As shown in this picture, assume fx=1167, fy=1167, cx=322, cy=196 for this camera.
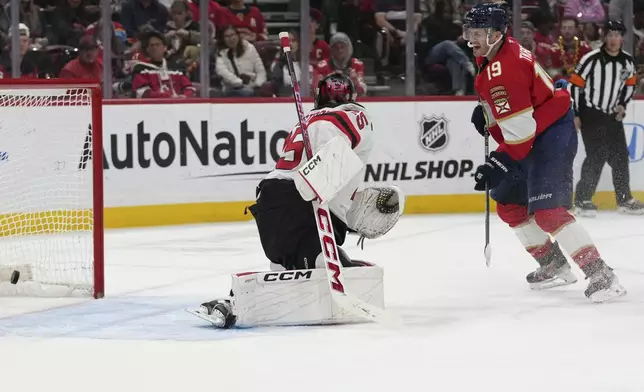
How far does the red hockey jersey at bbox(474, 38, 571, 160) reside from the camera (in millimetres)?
4551

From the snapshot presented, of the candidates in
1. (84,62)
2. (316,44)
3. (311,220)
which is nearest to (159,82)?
(84,62)

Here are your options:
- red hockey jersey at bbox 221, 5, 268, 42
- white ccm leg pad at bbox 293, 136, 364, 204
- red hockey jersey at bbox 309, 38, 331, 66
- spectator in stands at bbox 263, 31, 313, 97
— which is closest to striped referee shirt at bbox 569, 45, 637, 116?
red hockey jersey at bbox 309, 38, 331, 66

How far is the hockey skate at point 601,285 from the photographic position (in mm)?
4613

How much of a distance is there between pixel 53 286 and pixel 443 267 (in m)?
1.90

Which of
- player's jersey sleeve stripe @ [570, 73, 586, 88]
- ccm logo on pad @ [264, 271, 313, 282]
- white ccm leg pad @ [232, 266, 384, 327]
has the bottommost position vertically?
white ccm leg pad @ [232, 266, 384, 327]

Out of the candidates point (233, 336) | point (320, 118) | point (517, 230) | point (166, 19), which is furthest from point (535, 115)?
point (166, 19)

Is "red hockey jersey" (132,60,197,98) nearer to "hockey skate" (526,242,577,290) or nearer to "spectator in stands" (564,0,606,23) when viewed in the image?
"spectator in stands" (564,0,606,23)

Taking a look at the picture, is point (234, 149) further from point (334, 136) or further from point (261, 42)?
point (334, 136)

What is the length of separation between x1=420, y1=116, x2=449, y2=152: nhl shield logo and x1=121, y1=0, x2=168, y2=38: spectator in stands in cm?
195

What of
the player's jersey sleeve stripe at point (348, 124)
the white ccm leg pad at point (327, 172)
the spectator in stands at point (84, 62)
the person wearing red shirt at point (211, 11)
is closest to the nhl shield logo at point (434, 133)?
the person wearing red shirt at point (211, 11)

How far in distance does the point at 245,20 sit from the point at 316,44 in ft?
1.79

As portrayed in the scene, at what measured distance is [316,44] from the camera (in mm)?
8211

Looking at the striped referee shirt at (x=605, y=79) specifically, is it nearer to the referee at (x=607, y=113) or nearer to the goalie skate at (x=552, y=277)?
the referee at (x=607, y=113)

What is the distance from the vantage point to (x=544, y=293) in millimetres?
4922
